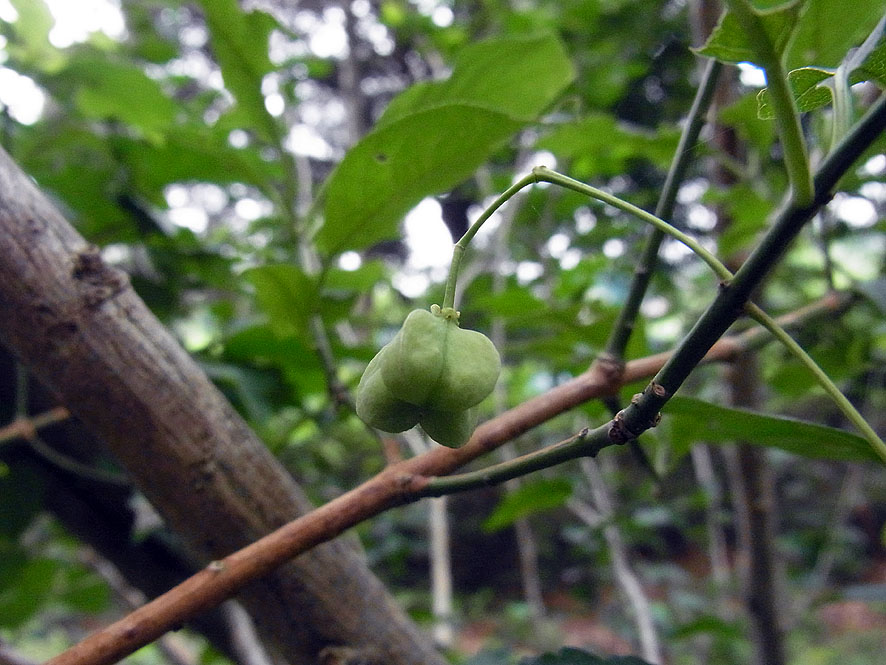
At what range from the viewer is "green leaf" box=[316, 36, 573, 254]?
58 cm

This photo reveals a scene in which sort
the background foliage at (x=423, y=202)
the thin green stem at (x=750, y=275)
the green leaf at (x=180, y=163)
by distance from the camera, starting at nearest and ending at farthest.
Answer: the thin green stem at (x=750, y=275) → the background foliage at (x=423, y=202) → the green leaf at (x=180, y=163)

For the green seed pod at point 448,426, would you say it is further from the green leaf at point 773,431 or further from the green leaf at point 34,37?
the green leaf at point 34,37

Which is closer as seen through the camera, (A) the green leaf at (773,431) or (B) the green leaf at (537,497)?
(A) the green leaf at (773,431)

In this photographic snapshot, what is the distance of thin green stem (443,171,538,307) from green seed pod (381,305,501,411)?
21 millimetres

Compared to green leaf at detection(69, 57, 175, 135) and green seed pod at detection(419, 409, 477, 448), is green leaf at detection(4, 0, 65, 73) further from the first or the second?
green seed pod at detection(419, 409, 477, 448)

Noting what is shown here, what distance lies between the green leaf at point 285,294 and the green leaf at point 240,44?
0.28 metres

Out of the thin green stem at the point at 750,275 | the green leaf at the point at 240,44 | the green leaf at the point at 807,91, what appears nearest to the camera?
the thin green stem at the point at 750,275

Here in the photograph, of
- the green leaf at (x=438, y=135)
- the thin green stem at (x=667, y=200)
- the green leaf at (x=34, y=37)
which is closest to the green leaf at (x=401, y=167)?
the green leaf at (x=438, y=135)

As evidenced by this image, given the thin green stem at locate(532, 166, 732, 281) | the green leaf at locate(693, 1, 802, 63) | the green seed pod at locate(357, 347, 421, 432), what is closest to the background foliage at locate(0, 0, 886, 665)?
the green leaf at locate(693, 1, 802, 63)

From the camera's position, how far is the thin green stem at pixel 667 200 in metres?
0.53

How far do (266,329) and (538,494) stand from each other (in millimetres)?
407

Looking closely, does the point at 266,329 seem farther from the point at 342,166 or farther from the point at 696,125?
the point at 696,125

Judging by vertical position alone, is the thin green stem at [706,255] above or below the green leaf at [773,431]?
below

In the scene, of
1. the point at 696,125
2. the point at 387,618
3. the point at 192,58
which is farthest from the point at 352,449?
the point at 192,58
